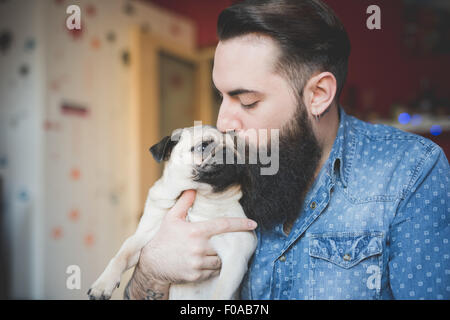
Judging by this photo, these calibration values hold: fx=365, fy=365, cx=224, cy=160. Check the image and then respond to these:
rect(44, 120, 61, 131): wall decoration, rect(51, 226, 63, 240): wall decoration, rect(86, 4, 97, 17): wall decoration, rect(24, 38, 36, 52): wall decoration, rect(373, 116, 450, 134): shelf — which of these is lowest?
rect(51, 226, 63, 240): wall decoration

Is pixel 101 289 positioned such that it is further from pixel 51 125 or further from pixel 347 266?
pixel 51 125

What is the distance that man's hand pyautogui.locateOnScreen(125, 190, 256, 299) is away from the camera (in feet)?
2.41

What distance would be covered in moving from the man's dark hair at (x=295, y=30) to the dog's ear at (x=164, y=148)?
9.5 inches

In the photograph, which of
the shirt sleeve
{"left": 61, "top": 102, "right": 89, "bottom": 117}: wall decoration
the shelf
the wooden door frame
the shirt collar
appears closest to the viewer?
the shirt sleeve

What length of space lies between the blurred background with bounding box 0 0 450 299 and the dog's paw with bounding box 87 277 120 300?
0.04 metres

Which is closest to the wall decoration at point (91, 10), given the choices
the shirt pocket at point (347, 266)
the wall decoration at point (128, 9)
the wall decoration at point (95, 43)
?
the wall decoration at point (128, 9)

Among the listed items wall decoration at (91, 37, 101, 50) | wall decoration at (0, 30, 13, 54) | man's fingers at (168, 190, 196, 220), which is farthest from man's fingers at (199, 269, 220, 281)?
wall decoration at (0, 30, 13, 54)

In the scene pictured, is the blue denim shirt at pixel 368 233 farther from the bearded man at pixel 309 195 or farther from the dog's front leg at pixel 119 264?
the dog's front leg at pixel 119 264

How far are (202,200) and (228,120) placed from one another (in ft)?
0.58

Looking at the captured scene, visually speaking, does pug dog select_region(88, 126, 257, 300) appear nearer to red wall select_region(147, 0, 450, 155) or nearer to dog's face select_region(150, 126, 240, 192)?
Answer: dog's face select_region(150, 126, 240, 192)

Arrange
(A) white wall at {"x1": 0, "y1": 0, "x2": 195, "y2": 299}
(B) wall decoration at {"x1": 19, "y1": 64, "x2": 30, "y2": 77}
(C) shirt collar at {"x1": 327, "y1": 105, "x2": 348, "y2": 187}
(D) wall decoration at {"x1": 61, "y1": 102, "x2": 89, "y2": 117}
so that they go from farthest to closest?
(B) wall decoration at {"x1": 19, "y1": 64, "x2": 30, "y2": 77}, (D) wall decoration at {"x1": 61, "y1": 102, "x2": 89, "y2": 117}, (A) white wall at {"x1": 0, "y1": 0, "x2": 195, "y2": 299}, (C) shirt collar at {"x1": 327, "y1": 105, "x2": 348, "y2": 187}

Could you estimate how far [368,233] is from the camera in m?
0.73

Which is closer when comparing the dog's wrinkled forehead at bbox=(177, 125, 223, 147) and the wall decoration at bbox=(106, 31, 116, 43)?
the dog's wrinkled forehead at bbox=(177, 125, 223, 147)
